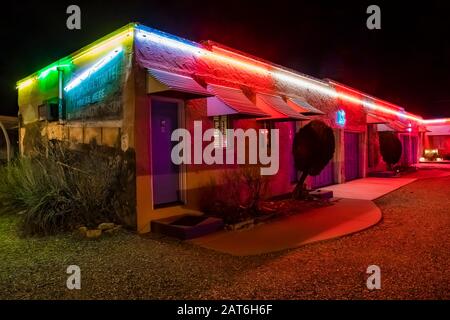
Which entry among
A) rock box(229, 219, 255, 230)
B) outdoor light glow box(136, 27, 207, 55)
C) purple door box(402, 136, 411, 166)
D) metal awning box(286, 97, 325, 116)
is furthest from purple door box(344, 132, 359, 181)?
outdoor light glow box(136, 27, 207, 55)

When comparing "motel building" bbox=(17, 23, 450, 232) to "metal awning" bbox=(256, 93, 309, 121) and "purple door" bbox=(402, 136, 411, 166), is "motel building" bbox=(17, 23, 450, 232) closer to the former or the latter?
"metal awning" bbox=(256, 93, 309, 121)

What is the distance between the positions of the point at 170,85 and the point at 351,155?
42.3ft

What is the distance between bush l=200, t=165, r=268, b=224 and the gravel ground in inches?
74.1

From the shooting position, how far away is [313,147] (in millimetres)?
9898

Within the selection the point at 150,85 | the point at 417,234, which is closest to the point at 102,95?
the point at 150,85

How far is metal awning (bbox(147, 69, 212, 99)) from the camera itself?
7.13 m

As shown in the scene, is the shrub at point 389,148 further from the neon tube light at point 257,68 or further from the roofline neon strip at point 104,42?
the roofline neon strip at point 104,42

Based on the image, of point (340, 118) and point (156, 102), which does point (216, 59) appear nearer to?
point (156, 102)

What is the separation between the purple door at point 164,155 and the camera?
791 cm

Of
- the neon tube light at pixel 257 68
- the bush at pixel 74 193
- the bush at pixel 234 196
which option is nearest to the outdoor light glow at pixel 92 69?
the neon tube light at pixel 257 68

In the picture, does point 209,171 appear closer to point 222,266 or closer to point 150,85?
point 150,85

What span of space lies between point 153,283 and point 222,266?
3.49ft

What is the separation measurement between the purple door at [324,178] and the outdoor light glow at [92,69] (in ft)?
28.6

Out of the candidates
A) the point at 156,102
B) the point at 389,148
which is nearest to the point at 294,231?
the point at 156,102
